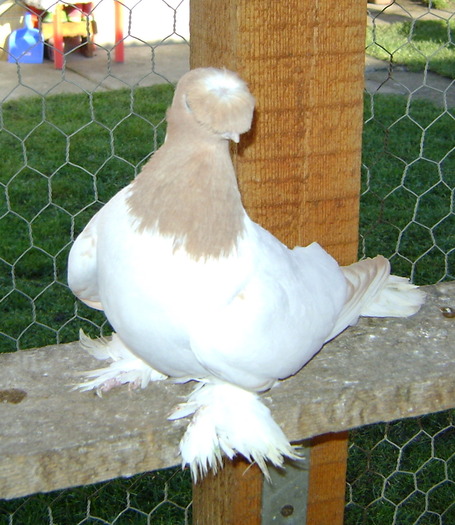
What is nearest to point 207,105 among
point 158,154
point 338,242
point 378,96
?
point 158,154

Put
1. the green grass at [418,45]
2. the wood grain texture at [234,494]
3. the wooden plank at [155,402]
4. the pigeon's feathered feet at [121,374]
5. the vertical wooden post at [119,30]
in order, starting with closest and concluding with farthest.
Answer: the wooden plank at [155,402] → the pigeon's feathered feet at [121,374] → the wood grain texture at [234,494] → the vertical wooden post at [119,30] → the green grass at [418,45]

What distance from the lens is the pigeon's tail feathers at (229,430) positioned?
3.26 feet

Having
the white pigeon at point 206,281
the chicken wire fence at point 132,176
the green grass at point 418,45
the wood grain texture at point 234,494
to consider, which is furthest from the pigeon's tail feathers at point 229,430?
the green grass at point 418,45

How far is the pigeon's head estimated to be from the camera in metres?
0.83

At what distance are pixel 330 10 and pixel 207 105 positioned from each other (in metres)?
0.29

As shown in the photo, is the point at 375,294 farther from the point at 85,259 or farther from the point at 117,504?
the point at 117,504

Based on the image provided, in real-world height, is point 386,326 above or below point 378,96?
above

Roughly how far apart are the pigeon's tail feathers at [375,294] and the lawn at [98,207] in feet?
1.63

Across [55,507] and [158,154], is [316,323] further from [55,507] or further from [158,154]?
[55,507]

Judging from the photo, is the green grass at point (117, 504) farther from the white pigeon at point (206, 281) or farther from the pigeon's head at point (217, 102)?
the pigeon's head at point (217, 102)

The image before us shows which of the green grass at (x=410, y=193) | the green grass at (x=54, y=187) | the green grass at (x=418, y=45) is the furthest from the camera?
the green grass at (x=418, y=45)

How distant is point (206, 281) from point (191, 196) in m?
0.10

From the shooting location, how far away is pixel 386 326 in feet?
4.06

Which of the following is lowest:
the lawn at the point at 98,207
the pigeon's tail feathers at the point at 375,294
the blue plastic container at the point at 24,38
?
the lawn at the point at 98,207
